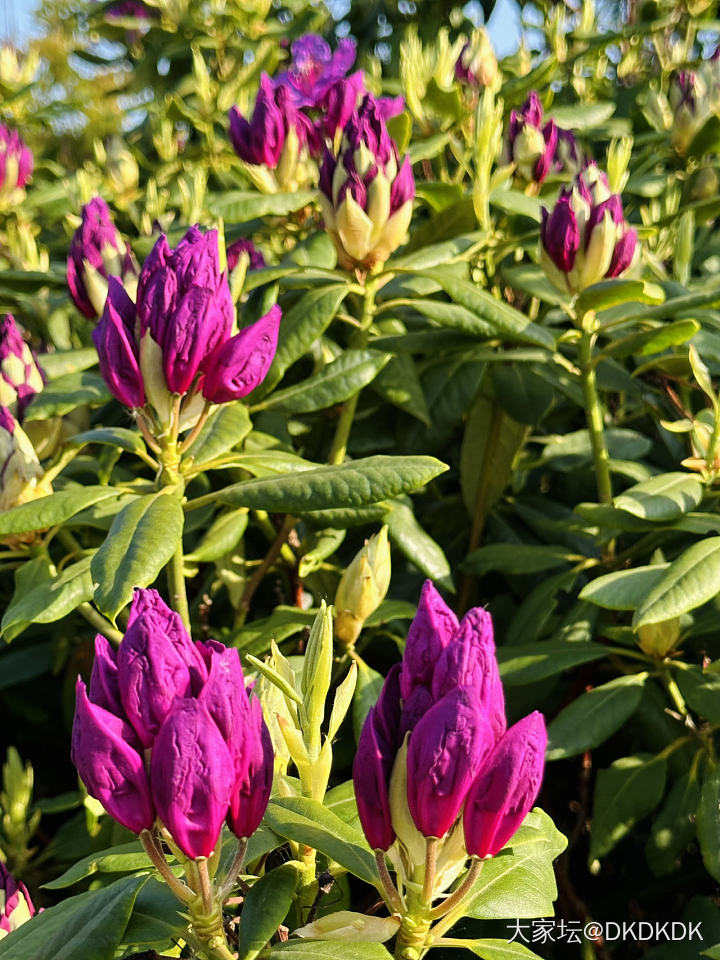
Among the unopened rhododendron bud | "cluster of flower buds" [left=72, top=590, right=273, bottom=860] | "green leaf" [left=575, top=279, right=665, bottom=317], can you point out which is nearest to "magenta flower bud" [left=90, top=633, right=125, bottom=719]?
"cluster of flower buds" [left=72, top=590, right=273, bottom=860]

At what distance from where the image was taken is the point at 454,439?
2303mm

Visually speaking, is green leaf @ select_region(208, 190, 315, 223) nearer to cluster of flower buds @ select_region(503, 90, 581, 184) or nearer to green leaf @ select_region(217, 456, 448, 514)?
cluster of flower buds @ select_region(503, 90, 581, 184)

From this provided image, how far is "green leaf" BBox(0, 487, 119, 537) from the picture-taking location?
1.30 metres

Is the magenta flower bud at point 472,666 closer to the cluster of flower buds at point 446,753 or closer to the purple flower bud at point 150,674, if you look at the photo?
the cluster of flower buds at point 446,753

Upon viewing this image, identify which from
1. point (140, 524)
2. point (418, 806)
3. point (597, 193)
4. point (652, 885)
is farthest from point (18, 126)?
point (418, 806)

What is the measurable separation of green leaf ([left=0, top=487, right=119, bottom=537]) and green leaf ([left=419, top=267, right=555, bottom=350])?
0.64 m

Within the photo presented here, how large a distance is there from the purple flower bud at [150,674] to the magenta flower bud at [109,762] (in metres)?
0.02

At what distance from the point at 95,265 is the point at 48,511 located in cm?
59

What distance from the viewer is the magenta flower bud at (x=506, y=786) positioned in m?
0.79

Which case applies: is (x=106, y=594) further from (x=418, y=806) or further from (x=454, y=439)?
(x=454, y=439)

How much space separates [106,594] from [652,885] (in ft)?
4.11

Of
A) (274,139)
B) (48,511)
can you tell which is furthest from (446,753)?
(274,139)

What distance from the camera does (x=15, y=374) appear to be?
1.63m

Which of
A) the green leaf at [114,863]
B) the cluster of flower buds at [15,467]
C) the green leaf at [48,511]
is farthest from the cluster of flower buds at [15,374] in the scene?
the green leaf at [114,863]
